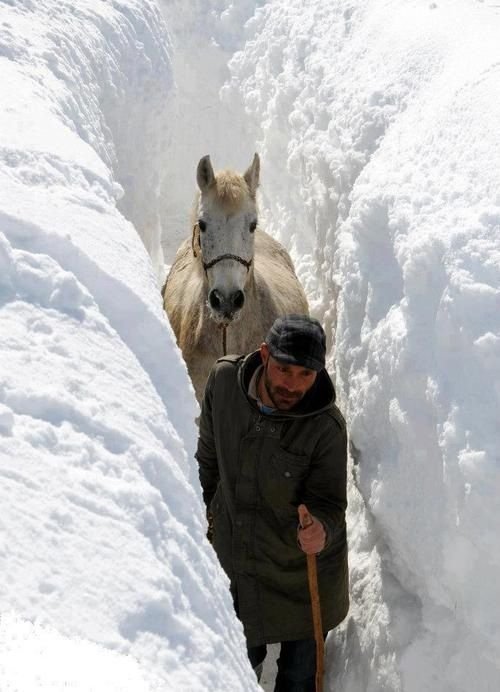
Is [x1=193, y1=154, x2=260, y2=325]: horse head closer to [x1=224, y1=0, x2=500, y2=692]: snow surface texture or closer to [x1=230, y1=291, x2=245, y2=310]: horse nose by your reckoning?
[x1=230, y1=291, x2=245, y2=310]: horse nose

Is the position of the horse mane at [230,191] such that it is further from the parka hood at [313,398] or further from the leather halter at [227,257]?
the parka hood at [313,398]

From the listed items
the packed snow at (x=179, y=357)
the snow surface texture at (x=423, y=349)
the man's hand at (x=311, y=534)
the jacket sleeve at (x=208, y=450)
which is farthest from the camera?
the jacket sleeve at (x=208, y=450)

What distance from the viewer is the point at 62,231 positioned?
3115 mm

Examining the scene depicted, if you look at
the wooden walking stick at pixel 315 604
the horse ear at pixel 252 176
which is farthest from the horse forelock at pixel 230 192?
the wooden walking stick at pixel 315 604

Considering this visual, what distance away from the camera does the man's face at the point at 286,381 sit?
391 centimetres

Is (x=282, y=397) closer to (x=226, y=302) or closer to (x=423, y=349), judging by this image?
(x=423, y=349)

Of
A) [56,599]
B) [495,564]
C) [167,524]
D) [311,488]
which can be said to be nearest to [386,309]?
[311,488]

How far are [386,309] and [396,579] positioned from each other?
4.91 ft

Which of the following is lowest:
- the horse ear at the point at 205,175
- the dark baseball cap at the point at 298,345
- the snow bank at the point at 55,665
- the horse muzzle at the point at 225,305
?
the snow bank at the point at 55,665

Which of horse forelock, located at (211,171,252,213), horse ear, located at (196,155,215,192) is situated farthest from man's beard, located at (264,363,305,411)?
horse ear, located at (196,155,215,192)

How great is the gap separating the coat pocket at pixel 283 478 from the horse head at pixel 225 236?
1.47 meters

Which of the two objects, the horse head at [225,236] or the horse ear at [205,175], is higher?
the horse ear at [205,175]

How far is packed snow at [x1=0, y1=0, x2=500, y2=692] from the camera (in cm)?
205

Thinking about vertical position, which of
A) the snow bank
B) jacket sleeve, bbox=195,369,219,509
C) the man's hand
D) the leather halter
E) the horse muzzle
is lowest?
the snow bank
